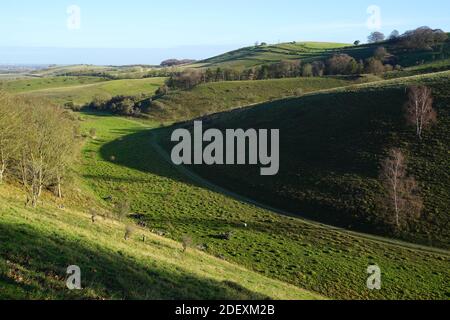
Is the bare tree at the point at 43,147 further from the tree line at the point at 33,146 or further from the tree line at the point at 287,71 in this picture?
the tree line at the point at 287,71

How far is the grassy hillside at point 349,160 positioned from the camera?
160ft

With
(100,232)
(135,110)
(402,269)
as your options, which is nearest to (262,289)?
(100,232)

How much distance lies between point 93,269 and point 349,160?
49.1 metres

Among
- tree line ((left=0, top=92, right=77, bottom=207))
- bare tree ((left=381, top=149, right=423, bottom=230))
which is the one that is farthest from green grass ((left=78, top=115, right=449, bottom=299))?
tree line ((left=0, top=92, right=77, bottom=207))

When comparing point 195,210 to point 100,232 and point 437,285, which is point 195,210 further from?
point 437,285

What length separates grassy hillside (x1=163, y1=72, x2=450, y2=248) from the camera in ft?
160

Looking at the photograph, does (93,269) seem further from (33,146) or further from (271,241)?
(33,146)

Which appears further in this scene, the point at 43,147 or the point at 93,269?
the point at 43,147

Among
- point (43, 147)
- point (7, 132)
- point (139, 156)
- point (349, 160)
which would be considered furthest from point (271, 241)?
point (139, 156)

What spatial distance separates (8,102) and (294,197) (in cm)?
3788

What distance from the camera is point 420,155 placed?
186 feet

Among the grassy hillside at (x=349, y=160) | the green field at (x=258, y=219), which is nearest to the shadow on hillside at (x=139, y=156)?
the green field at (x=258, y=219)

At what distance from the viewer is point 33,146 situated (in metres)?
45.6

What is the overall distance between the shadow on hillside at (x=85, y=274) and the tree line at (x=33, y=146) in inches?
814
